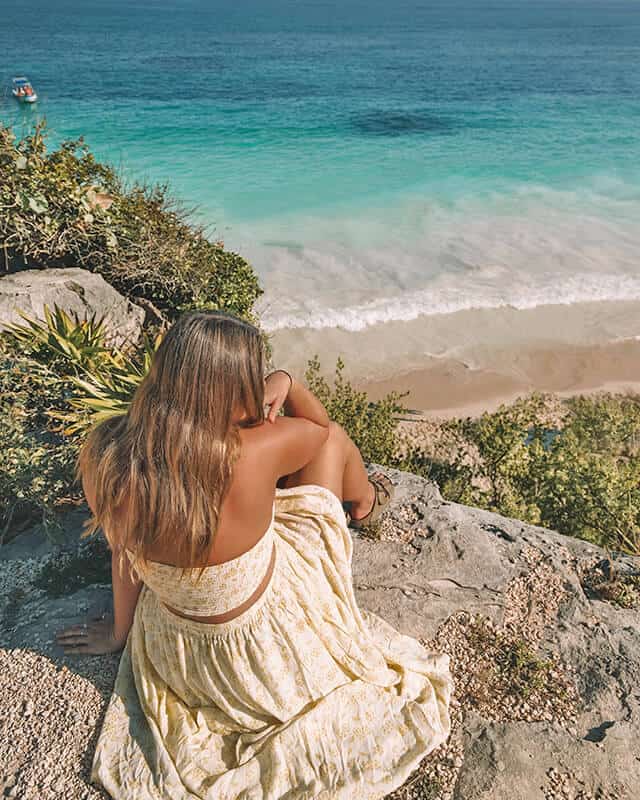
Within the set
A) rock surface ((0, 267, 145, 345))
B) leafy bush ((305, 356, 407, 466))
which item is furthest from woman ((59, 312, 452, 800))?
rock surface ((0, 267, 145, 345))

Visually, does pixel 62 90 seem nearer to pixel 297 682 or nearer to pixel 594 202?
pixel 594 202

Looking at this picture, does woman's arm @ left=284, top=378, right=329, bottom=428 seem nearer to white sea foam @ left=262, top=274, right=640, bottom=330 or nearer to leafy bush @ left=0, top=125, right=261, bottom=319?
leafy bush @ left=0, top=125, right=261, bottom=319

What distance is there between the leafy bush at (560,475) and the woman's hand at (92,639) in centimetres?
353

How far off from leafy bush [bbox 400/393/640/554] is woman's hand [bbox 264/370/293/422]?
2944 millimetres

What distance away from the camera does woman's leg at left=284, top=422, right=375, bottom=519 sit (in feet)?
11.3

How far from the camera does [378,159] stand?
914 inches

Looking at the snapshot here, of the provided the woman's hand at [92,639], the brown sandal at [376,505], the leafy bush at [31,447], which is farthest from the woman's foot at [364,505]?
the leafy bush at [31,447]

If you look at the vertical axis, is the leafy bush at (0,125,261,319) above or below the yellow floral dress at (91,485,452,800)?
above

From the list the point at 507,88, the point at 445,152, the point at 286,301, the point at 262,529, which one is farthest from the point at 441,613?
the point at 507,88

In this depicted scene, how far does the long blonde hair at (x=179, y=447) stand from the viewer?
2.31 meters

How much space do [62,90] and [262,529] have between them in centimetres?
3787

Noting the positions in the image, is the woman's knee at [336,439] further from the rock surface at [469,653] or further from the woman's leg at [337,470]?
the rock surface at [469,653]

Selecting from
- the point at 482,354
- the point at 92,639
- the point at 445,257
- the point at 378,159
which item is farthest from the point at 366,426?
the point at 378,159

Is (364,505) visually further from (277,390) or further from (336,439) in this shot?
(277,390)
